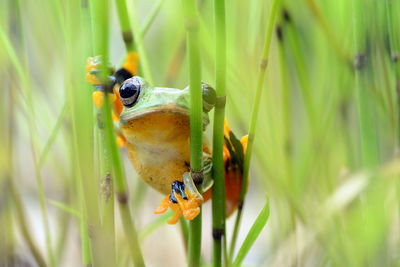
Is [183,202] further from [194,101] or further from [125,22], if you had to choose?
[125,22]

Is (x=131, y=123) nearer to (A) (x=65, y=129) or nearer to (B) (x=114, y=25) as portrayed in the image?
(A) (x=65, y=129)

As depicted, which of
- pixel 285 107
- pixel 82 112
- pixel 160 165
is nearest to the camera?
pixel 82 112

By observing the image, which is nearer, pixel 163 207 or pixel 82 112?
pixel 82 112

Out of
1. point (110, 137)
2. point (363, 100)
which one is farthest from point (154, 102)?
point (363, 100)

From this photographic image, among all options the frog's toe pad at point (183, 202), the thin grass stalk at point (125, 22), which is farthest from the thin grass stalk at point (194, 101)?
the thin grass stalk at point (125, 22)

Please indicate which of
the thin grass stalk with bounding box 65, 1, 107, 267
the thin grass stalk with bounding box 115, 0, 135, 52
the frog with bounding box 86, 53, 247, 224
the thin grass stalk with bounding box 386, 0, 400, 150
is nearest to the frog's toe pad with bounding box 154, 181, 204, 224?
the frog with bounding box 86, 53, 247, 224

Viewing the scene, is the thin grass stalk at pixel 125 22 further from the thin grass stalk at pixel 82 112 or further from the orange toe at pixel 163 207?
the orange toe at pixel 163 207
